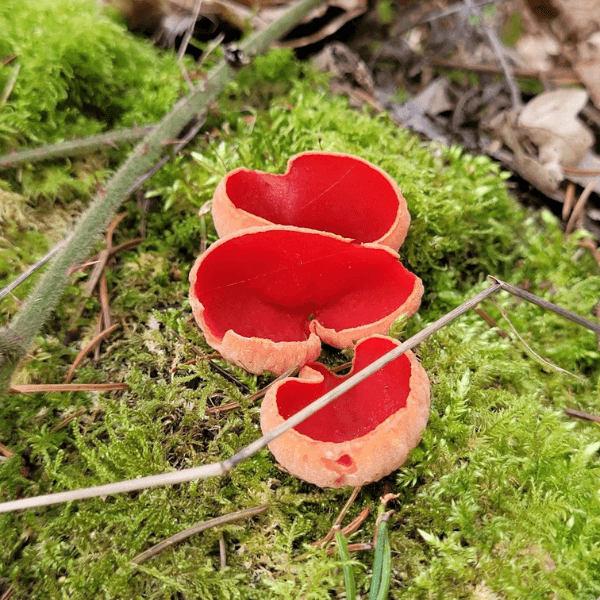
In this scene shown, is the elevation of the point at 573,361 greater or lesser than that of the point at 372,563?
lesser

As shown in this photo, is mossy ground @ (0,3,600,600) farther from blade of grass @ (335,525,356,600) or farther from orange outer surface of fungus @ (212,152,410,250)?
orange outer surface of fungus @ (212,152,410,250)

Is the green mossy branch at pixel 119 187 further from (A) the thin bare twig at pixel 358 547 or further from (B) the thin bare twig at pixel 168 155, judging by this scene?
(A) the thin bare twig at pixel 358 547

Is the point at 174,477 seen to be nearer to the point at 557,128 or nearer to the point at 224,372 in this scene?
the point at 224,372

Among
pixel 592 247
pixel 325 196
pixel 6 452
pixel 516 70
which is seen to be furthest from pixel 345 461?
pixel 516 70

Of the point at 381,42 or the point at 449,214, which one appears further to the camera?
the point at 381,42

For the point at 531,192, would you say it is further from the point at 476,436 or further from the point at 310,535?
the point at 310,535

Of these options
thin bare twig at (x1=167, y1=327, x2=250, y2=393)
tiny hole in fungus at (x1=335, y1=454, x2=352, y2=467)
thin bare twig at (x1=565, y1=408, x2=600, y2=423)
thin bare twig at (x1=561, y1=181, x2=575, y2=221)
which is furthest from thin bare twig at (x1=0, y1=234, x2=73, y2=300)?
thin bare twig at (x1=561, y1=181, x2=575, y2=221)

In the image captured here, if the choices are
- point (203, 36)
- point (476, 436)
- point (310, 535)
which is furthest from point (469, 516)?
point (203, 36)

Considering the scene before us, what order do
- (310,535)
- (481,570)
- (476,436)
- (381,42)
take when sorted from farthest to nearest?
(381,42) < (476,436) < (310,535) < (481,570)
